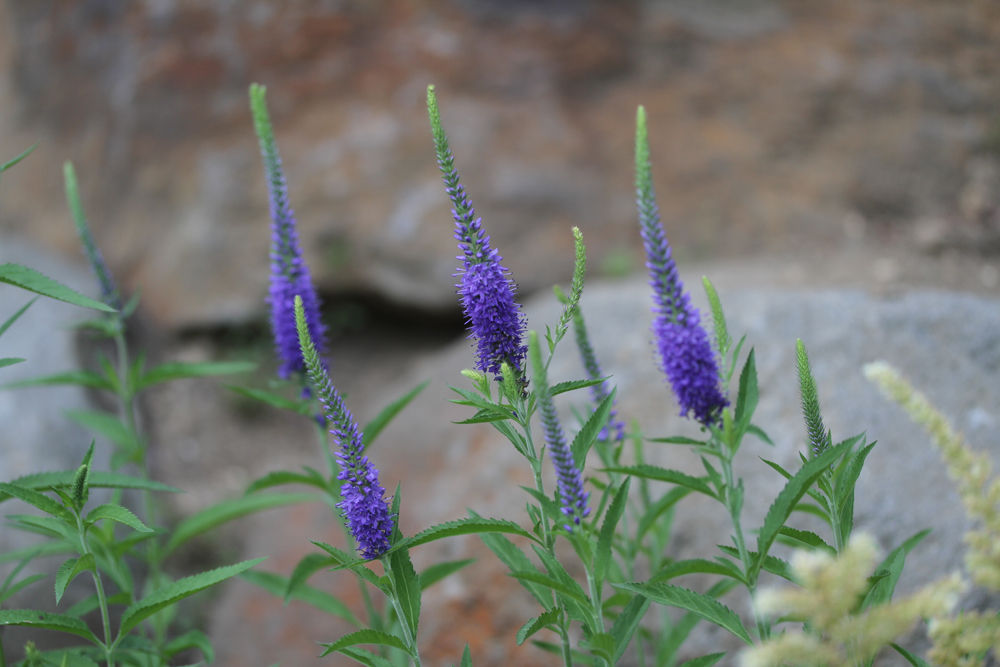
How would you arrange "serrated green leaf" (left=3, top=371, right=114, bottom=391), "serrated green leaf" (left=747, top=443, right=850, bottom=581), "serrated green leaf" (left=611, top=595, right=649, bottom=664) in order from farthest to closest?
"serrated green leaf" (left=3, top=371, right=114, bottom=391) → "serrated green leaf" (left=611, top=595, right=649, bottom=664) → "serrated green leaf" (left=747, top=443, right=850, bottom=581)

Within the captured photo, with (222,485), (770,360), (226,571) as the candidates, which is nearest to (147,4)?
(222,485)

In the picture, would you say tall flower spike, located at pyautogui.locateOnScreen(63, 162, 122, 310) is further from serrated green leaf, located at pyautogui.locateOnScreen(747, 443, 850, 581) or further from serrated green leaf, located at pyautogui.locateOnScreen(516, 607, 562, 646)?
serrated green leaf, located at pyautogui.locateOnScreen(747, 443, 850, 581)

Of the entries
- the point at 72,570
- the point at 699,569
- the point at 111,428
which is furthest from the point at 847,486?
the point at 111,428

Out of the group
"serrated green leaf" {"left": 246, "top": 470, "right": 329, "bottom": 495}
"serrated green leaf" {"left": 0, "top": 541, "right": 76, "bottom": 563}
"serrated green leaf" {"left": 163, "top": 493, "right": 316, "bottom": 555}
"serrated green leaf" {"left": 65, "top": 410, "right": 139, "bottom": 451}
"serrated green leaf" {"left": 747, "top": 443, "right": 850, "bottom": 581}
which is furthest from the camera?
"serrated green leaf" {"left": 65, "top": 410, "right": 139, "bottom": 451}

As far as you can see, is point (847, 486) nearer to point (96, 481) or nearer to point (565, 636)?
point (565, 636)

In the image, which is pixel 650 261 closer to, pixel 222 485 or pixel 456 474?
pixel 456 474

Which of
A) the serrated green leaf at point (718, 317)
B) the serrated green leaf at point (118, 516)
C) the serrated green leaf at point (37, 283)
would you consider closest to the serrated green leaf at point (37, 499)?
the serrated green leaf at point (118, 516)

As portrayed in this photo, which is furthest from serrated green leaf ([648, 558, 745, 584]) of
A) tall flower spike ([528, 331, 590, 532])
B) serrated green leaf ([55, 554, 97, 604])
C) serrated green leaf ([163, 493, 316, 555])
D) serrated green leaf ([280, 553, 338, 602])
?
serrated green leaf ([163, 493, 316, 555])

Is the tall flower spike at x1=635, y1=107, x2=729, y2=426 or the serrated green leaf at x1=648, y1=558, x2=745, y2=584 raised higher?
the tall flower spike at x1=635, y1=107, x2=729, y2=426
